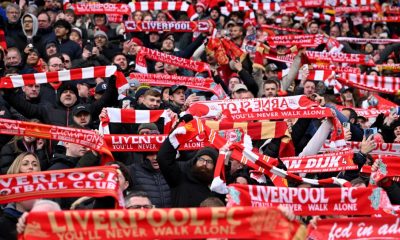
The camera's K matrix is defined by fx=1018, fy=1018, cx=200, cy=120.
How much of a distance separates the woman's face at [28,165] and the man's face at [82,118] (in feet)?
7.02

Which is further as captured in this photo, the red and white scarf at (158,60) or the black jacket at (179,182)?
the red and white scarf at (158,60)

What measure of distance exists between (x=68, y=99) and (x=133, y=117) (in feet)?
3.63

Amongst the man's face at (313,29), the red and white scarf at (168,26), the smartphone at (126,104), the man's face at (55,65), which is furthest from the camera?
the man's face at (313,29)

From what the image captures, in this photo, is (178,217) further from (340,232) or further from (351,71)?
(351,71)

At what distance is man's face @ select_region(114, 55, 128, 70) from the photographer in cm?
1366

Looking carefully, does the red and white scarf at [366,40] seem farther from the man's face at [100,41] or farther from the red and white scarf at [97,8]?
the man's face at [100,41]

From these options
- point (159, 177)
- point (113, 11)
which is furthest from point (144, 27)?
point (159, 177)

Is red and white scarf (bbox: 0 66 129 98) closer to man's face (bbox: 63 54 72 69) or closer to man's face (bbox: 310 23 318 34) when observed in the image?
man's face (bbox: 63 54 72 69)

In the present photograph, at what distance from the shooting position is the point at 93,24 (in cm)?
1716

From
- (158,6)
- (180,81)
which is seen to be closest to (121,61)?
(180,81)

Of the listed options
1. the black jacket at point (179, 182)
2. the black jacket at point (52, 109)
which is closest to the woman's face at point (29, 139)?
the black jacket at point (52, 109)

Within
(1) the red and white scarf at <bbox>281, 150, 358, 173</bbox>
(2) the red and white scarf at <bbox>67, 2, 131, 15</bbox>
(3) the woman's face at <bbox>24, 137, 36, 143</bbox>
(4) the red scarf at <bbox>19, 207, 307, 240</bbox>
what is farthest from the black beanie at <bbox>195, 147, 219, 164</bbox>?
(2) the red and white scarf at <bbox>67, 2, 131, 15</bbox>

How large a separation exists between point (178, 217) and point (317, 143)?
14.6 ft

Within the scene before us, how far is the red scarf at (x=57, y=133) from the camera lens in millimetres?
9438
